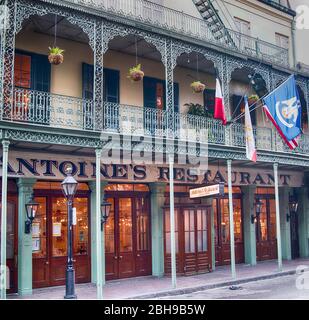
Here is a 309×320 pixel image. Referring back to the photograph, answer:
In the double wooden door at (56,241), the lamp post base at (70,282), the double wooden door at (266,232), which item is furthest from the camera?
the double wooden door at (266,232)

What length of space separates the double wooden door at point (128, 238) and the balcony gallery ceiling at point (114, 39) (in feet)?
16.5

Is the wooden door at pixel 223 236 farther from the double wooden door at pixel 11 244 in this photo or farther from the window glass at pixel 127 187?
the double wooden door at pixel 11 244

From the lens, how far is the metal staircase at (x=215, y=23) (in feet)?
58.2

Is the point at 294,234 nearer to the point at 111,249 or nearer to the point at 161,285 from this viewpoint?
the point at 161,285

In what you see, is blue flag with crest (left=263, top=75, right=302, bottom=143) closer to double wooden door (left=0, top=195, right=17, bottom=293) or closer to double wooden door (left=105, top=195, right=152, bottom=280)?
double wooden door (left=105, top=195, right=152, bottom=280)

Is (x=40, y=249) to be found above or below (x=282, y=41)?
below

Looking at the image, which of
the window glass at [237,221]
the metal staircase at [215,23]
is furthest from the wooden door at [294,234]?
the metal staircase at [215,23]

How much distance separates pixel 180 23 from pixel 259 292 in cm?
1012

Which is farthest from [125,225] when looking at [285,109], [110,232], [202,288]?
[285,109]

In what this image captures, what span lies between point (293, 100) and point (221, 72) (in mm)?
3113

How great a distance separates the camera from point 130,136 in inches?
548

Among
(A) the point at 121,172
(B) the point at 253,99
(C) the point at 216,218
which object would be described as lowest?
(C) the point at 216,218

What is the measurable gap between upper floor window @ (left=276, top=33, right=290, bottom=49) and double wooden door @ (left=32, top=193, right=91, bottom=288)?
13.0 meters

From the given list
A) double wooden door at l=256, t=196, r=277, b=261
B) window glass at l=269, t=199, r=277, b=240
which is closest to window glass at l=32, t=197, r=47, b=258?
double wooden door at l=256, t=196, r=277, b=261
